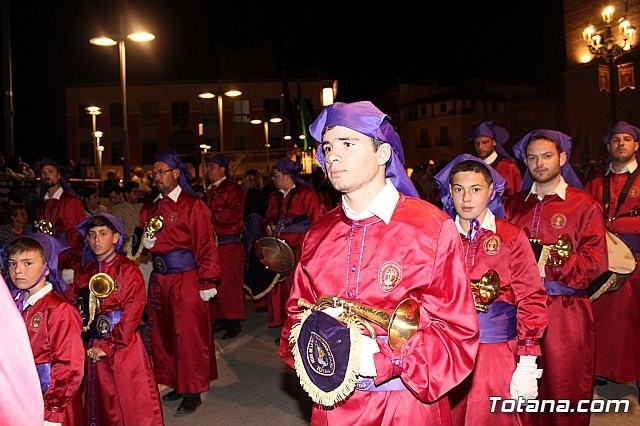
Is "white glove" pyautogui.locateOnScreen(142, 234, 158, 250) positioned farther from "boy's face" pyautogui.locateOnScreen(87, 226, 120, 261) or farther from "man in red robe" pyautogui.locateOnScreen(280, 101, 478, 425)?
"man in red robe" pyautogui.locateOnScreen(280, 101, 478, 425)

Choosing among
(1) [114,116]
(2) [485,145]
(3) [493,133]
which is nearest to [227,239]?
(2) [485,145]

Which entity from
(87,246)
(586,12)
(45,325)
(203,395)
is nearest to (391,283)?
(45,325)

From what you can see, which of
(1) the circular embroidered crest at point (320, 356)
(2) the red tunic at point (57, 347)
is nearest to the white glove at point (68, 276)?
(2) the red tunic at point (57, 347)

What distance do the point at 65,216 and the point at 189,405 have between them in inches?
136

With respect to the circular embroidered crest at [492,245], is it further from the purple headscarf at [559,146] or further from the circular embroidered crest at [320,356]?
the circular embroidered crest at [320,356]

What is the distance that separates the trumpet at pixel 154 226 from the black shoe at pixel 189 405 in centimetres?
174

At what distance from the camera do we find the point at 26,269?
4316 mm

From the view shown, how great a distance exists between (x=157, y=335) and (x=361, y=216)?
170 inches

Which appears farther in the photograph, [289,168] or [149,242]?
[289,168]

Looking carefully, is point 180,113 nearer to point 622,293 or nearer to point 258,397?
point 258,397

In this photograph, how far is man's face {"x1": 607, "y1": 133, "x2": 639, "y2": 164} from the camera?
22.1 ft

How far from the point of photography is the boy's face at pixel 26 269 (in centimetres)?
431

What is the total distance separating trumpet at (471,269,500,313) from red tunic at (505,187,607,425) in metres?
1.21

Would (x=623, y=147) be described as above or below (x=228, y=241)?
above
